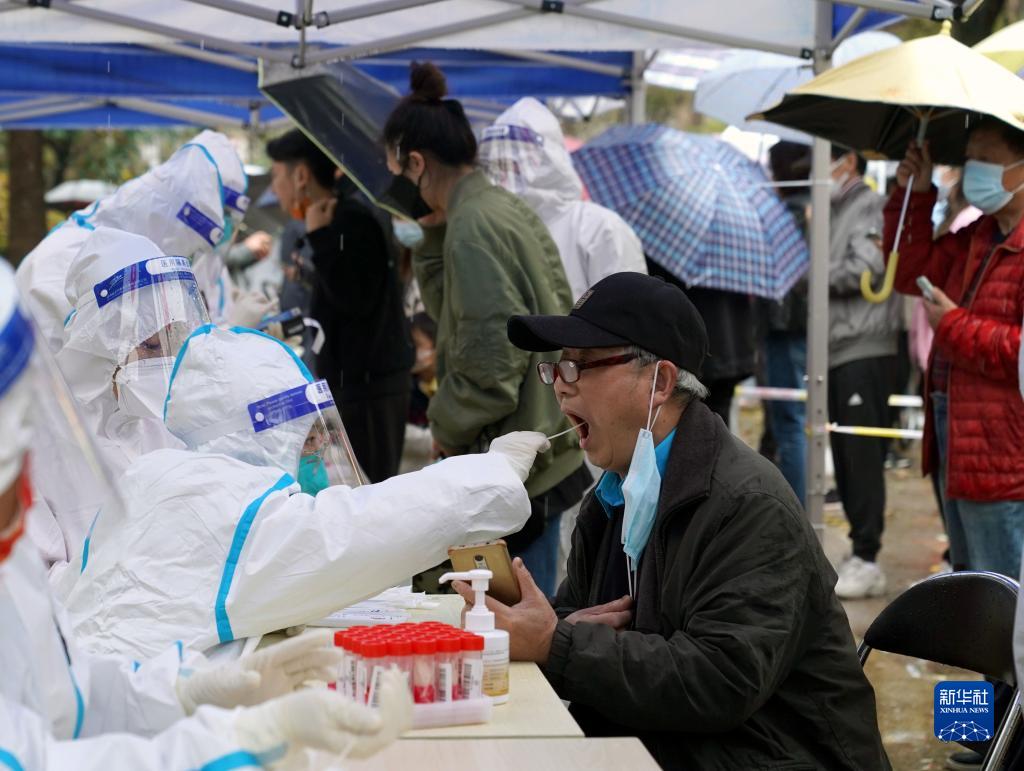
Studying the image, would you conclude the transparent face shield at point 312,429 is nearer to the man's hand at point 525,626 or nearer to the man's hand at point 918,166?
the man's hand at point 525,626

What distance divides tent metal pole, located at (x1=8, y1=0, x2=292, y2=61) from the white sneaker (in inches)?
150

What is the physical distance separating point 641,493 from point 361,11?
10.2 ft

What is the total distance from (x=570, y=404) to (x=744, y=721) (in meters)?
0.76

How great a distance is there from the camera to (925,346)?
26.8ft

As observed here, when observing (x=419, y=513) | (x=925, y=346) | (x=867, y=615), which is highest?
(x=419, y=513)

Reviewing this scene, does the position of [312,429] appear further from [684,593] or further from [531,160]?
[531,160]

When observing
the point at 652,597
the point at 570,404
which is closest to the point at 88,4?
the point at 570,404

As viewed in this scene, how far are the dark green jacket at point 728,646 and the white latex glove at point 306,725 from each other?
0.99 m

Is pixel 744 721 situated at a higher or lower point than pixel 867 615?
higher

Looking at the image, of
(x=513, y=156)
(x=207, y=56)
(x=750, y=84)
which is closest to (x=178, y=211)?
(x=513, y=156)

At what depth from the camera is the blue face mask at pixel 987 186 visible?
14.8 ft

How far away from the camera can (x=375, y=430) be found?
5887 millimetres

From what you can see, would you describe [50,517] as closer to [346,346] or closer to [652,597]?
[652,597]

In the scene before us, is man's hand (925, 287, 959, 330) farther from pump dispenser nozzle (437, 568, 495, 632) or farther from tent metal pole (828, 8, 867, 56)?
pump dispenser nozzle (437, 568, 495, 632)
